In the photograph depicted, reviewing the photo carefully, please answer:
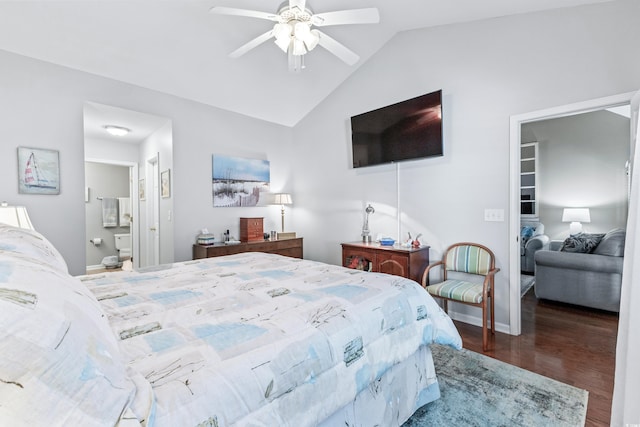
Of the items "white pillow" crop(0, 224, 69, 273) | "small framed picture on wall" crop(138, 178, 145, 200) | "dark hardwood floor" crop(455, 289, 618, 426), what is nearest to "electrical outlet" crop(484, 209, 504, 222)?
"dark hardwood floor" crop(455, 289, 618, 426)

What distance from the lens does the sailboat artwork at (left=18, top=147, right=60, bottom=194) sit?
2799mm

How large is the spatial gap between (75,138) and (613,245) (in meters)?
5.82

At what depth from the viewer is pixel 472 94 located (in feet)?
10.0

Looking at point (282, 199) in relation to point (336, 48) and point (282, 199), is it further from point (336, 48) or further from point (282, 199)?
point (336, 48)

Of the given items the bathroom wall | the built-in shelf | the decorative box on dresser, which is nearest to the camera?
the decorative box on dresser

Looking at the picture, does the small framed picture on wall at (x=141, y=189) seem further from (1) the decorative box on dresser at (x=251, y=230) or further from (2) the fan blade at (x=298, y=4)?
(2) the fan blade at (x=298, y=4)

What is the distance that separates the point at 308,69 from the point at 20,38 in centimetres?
282

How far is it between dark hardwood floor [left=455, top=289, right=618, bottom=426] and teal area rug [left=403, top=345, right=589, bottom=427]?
0.33 ft

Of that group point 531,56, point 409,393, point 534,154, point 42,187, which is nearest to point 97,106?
point 42,187

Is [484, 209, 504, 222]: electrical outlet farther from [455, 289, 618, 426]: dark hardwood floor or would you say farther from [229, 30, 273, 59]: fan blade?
[229, 30, 273, 59]: fan blade

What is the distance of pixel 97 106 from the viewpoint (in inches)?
128

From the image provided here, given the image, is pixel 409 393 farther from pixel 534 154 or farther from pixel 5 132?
pixel 534 154

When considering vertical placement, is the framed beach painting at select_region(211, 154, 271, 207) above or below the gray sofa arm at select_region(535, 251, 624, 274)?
above

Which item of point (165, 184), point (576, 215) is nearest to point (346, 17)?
point (165, 184)
